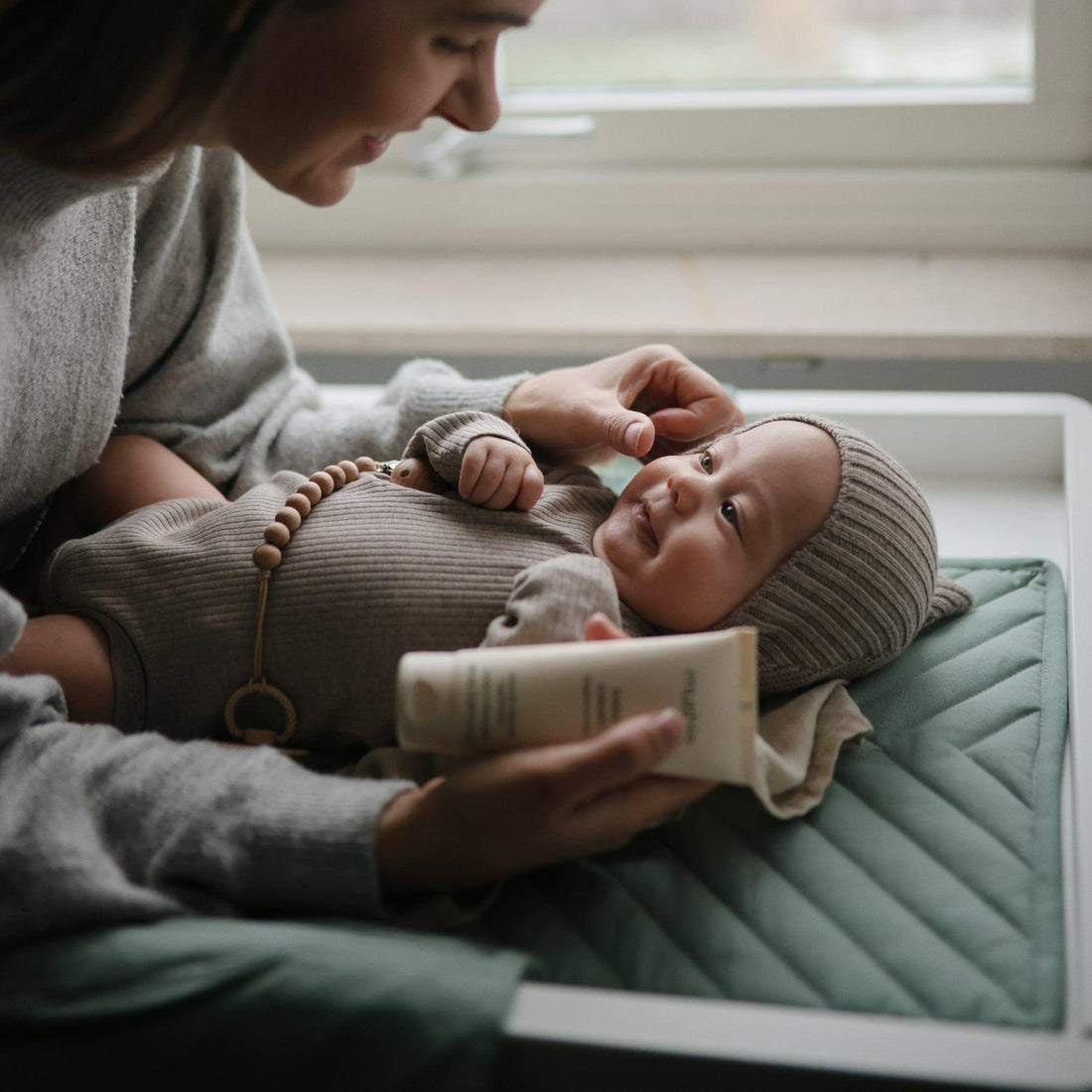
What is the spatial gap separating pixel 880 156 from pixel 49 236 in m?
1.20

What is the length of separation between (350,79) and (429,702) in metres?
0.35

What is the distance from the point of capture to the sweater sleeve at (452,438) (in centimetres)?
90

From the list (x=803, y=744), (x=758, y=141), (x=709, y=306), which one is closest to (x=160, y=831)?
(x=803, y=744)

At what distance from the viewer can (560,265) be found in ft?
5.70

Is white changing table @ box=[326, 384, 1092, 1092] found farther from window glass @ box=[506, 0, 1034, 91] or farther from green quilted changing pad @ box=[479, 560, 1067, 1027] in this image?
window glass @ box=[506, 0, 1034, 91]

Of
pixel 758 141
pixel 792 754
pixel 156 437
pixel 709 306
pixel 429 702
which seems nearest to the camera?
pixel 429 702

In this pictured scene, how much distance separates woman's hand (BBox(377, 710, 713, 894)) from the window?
119 cm

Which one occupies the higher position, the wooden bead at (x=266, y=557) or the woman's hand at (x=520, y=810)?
the wooden bead at (x=266, y=557)

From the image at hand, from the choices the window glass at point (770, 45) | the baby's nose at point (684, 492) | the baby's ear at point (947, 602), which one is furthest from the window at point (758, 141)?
the baby's nose at point (684, 492)

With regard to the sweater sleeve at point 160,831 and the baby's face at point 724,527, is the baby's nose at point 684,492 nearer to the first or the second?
the baby's face at point 724,527

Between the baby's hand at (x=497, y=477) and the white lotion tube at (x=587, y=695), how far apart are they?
0.20 m

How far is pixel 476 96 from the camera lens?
757mm

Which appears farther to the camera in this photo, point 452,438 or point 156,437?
point 156,437

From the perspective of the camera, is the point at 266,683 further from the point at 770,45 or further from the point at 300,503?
the point at 770,45
